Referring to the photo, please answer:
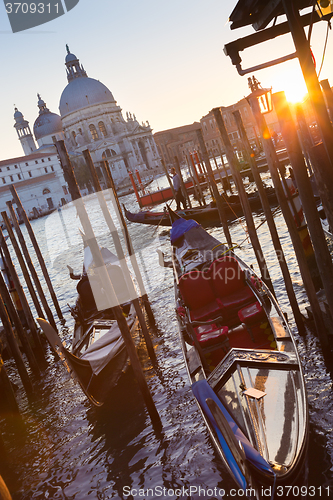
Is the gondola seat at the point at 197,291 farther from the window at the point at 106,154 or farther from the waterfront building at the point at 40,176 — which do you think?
the window at the point at 106,154

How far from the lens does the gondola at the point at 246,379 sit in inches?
97.0

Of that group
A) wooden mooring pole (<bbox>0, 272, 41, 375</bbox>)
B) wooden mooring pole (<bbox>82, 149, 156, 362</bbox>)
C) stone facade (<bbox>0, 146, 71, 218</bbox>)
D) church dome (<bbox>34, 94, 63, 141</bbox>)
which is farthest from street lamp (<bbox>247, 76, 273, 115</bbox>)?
church dome (<bbox>34, 94, 63, 141</bbox>)

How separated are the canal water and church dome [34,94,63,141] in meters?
66.7

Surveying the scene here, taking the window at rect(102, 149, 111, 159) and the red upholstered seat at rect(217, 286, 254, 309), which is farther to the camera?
the window at rect(102, 149, 111, 159)

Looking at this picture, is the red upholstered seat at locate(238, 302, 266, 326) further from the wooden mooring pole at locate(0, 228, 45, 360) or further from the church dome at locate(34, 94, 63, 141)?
the church dome at locate(34, 94, 63, 141)

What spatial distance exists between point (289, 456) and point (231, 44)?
304cm

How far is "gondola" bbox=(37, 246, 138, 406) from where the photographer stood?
175 inches

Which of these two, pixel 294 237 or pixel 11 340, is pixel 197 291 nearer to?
pixel 294 237

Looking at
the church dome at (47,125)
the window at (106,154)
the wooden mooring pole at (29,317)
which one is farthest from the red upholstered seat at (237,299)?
the church dome at (47,125)

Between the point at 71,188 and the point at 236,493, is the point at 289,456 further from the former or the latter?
the point at 71,188

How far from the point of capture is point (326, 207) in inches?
131

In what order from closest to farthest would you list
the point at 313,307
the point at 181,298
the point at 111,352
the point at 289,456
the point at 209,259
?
the point at 289,456, the point at 313,307, the point at 111,352, the point at 181,298, the point at 209,259

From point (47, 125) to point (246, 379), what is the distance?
70.6 meters

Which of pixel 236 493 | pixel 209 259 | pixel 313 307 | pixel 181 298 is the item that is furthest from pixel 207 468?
pixel 209 259
